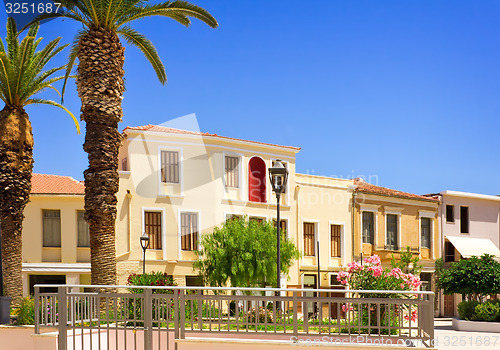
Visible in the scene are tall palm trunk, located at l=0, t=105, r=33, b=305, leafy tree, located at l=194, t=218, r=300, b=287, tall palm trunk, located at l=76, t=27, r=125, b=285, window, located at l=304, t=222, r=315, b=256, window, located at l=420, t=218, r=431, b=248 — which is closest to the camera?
tall palm trunk, located at l=76, t=27, r=125, b=285

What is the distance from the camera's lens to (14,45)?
23.7m

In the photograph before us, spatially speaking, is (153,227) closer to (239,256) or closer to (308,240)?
(239,256)

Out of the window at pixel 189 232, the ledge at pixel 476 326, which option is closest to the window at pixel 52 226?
the window at pixel 189 232

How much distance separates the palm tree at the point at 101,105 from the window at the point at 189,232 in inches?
562

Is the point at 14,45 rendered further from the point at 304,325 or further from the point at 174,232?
the point at 304,325

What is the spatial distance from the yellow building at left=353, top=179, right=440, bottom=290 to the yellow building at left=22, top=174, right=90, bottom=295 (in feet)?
53.7

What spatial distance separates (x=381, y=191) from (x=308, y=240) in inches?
261

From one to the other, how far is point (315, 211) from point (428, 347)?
2627 centimetres

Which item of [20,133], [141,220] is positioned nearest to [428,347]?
[20,133]

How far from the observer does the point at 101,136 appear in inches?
727

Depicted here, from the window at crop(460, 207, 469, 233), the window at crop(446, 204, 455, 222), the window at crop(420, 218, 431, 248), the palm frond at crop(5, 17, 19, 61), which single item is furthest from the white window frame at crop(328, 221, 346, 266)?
the palm frond at crop(5, 17, 19, 61)

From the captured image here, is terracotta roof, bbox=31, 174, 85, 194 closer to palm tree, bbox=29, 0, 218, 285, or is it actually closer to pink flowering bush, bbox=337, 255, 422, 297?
palm tree, bbox=29, 0, 218, 285

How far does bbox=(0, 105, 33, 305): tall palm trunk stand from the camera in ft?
75.4

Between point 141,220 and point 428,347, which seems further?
point 141,220
